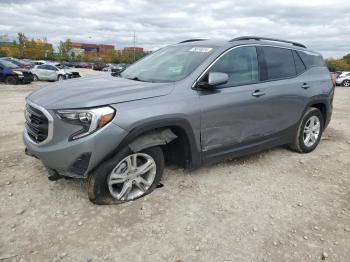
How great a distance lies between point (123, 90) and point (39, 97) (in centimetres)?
92

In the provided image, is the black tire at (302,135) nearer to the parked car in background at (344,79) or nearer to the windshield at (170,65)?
the windshield at (170,65)

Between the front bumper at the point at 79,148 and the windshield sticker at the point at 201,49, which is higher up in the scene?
the windshield sticker at the point at 201,49

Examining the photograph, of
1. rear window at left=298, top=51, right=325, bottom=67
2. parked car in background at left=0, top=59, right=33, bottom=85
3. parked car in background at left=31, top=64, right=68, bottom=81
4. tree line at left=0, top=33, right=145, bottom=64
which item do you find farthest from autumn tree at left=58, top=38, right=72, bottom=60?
rear window at left=298, top=51, right=325, bottom=67

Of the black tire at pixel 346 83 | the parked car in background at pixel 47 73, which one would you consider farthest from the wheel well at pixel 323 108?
the black tire at pixel 346 83

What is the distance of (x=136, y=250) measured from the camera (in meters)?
2.78

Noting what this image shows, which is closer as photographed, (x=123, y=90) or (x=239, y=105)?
(x=123, y=90)

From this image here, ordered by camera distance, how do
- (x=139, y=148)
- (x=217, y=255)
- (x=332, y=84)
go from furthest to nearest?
(x=332, y=84), (x=139, y=148), (x=217, y=255)

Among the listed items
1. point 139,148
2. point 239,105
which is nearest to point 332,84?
point 239,105

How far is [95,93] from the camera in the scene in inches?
130

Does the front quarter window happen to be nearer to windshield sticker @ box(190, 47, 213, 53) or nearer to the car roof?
the car roof

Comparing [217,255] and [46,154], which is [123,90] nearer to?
[46,154]

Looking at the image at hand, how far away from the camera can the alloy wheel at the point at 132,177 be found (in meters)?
3.39

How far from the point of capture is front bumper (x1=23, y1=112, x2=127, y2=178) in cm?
307

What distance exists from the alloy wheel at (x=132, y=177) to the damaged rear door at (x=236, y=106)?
70 cm
